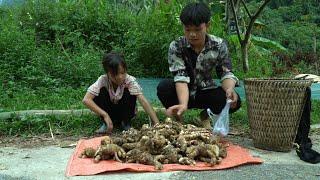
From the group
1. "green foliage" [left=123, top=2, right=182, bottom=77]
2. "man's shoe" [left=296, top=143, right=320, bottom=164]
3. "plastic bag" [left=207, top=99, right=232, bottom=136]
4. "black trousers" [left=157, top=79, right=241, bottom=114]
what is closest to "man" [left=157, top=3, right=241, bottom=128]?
"black trousers" [left=157, top=79, right=241, bottom=114]

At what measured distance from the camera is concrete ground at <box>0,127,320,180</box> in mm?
3113

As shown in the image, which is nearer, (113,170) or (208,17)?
(113,170)

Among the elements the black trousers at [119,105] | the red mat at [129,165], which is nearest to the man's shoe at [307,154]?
the red mat at [129,165]

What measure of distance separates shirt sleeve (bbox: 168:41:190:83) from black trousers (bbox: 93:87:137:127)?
0.47m

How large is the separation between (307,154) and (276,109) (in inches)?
15.4

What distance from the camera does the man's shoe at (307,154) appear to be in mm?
3480

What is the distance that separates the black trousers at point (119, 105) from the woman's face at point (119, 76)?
0.39 ft

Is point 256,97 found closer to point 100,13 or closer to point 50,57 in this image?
point 50,57

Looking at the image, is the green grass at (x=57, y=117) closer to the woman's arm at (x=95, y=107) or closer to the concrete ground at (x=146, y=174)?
the woman's arm at (x=95, y=107)

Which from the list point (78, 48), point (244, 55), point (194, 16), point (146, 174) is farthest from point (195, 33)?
point (78, 48)

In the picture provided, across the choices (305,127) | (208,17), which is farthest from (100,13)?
(305,127)

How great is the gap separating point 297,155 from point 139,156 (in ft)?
3.85

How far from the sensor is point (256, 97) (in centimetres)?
379

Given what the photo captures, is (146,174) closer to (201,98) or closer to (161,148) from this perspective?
(161,148)
